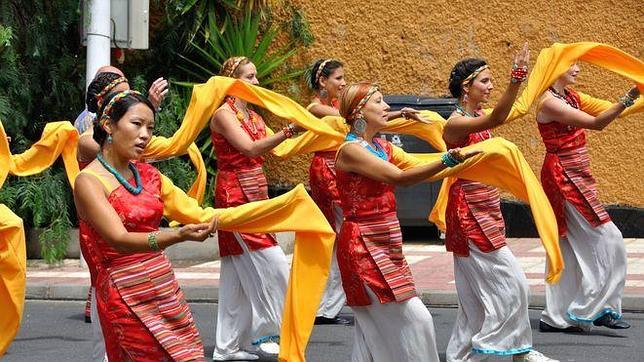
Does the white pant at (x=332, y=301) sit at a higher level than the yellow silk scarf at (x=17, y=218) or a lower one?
lower

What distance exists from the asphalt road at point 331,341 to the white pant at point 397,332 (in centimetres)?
202

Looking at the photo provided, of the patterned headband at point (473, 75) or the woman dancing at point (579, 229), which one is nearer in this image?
the patterned headband at point (473, 75)

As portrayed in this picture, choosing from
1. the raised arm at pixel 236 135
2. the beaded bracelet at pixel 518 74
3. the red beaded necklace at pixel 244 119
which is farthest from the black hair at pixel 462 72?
the red beaded necklace at pixel 244 119

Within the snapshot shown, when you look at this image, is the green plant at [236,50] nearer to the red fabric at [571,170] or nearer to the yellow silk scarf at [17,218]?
the yellow silk scarf at [17,218]

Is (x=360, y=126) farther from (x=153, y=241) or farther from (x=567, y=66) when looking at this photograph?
(x=567, y=66)

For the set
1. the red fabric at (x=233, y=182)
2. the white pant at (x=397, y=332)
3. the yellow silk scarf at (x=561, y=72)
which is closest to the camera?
the white pant at (x=397, y=332)

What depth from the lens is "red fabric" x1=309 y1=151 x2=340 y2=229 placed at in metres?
10.7

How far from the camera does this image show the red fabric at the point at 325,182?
1070 centimetres

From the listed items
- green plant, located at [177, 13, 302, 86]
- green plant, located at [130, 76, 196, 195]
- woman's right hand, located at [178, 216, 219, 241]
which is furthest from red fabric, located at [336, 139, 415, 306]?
green plant, located at [177, 13, 302, 86]

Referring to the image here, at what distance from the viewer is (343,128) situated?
9.45m

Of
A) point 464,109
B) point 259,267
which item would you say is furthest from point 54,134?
point 464,109

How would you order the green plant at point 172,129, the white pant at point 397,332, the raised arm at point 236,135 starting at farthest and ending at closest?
1. the green plant at point 172,129
2. the raised arm at point 236,135
3. the white pant at point 397,332

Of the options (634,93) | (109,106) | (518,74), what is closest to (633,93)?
(634,93)

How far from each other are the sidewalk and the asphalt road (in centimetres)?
31
